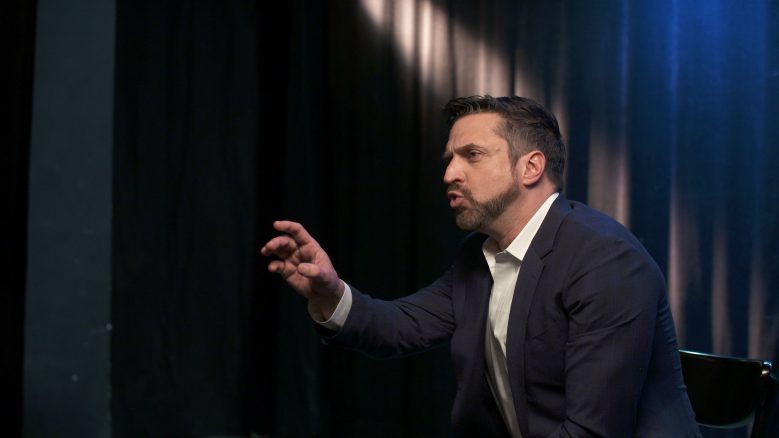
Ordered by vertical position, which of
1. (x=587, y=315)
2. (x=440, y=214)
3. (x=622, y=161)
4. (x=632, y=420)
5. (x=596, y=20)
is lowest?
(x=632, y=420)

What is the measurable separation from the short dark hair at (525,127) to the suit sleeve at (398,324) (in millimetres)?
403

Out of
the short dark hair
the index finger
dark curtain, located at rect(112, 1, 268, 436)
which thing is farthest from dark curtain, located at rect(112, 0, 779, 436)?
the index finger

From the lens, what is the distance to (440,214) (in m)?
3.24

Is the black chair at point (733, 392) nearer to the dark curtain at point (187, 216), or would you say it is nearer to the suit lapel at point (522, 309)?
the suit lapel at point (522, 309)

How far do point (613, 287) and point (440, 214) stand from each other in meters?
1.80

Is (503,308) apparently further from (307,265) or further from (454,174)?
(307,265)

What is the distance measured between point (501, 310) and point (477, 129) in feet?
1.42

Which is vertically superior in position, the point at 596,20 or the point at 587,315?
the point at 596,20

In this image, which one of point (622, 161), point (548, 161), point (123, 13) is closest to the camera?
point (548, 161)

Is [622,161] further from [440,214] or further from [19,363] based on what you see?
[19,363]

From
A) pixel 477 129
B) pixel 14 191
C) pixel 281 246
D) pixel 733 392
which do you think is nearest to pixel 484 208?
pixel 477 129

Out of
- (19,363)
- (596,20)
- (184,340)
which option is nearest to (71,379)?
(19,363)

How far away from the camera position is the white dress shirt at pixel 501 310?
1.68m

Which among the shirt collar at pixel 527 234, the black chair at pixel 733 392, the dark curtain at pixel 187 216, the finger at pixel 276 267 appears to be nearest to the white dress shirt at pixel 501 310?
the shirt collar at pixel 527 234
